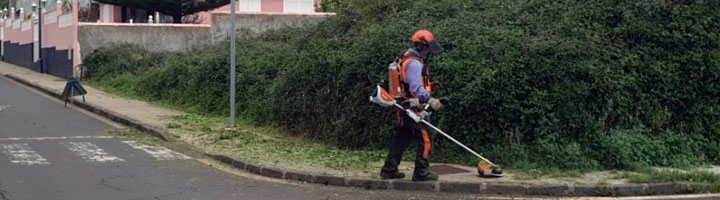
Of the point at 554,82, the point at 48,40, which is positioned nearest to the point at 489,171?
the point at 554,82

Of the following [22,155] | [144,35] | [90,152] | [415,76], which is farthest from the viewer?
[144,35]

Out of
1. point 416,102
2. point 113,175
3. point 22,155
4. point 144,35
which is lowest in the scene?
point 22,155

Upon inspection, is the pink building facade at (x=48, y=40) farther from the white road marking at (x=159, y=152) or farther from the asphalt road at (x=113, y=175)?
the white road marking at (x=159, y=152)

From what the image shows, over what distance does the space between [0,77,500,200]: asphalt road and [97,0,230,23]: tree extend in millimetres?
15809

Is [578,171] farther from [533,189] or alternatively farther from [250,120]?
[250,120]

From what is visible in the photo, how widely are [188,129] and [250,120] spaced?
53.6 inches

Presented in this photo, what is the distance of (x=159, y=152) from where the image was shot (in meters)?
12.3

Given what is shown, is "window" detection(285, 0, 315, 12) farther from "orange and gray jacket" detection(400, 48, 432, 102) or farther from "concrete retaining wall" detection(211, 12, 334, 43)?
"orange and gray jacket" detection(400, 48, 432, 102)

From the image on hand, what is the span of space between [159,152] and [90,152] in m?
0.98

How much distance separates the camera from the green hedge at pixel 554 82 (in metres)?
10.1

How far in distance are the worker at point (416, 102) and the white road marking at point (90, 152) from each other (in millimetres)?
4284

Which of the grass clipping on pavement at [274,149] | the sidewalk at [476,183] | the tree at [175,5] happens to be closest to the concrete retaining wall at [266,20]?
the tree at [175,5]

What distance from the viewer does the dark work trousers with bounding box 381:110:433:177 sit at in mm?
8945

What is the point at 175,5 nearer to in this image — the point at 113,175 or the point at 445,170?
the point at 113,175
